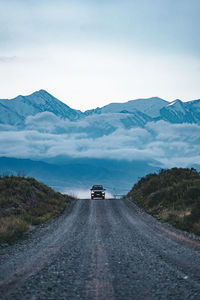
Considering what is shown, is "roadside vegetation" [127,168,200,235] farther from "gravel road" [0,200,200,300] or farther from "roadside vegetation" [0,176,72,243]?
"roadside vegetation" [0,176,72,243]

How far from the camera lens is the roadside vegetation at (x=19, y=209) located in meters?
16.5

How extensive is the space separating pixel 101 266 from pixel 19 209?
48.2ft

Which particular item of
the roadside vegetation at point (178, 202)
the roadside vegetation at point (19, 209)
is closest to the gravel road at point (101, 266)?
the roadside vegetation at point (19, 209)

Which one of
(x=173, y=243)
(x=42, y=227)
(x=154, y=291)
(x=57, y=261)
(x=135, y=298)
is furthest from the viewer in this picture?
(x=42, y=227)

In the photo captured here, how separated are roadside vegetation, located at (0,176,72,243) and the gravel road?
3.08ft

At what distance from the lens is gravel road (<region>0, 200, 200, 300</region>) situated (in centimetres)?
713

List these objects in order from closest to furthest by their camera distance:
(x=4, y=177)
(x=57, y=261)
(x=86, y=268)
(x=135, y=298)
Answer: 1. (x=135, y=298)
2. (x=86, y=268)
3. (x=57, y=261)
4. (x=4, y=177)

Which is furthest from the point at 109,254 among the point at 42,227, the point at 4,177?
the point at 4,177

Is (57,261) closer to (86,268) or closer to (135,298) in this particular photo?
(86,268)

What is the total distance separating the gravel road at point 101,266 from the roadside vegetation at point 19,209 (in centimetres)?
94

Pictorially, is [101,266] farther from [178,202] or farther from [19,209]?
[178,202]

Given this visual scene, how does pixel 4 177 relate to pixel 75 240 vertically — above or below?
above

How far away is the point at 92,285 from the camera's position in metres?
7.60

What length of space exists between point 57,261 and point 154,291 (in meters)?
3.93
